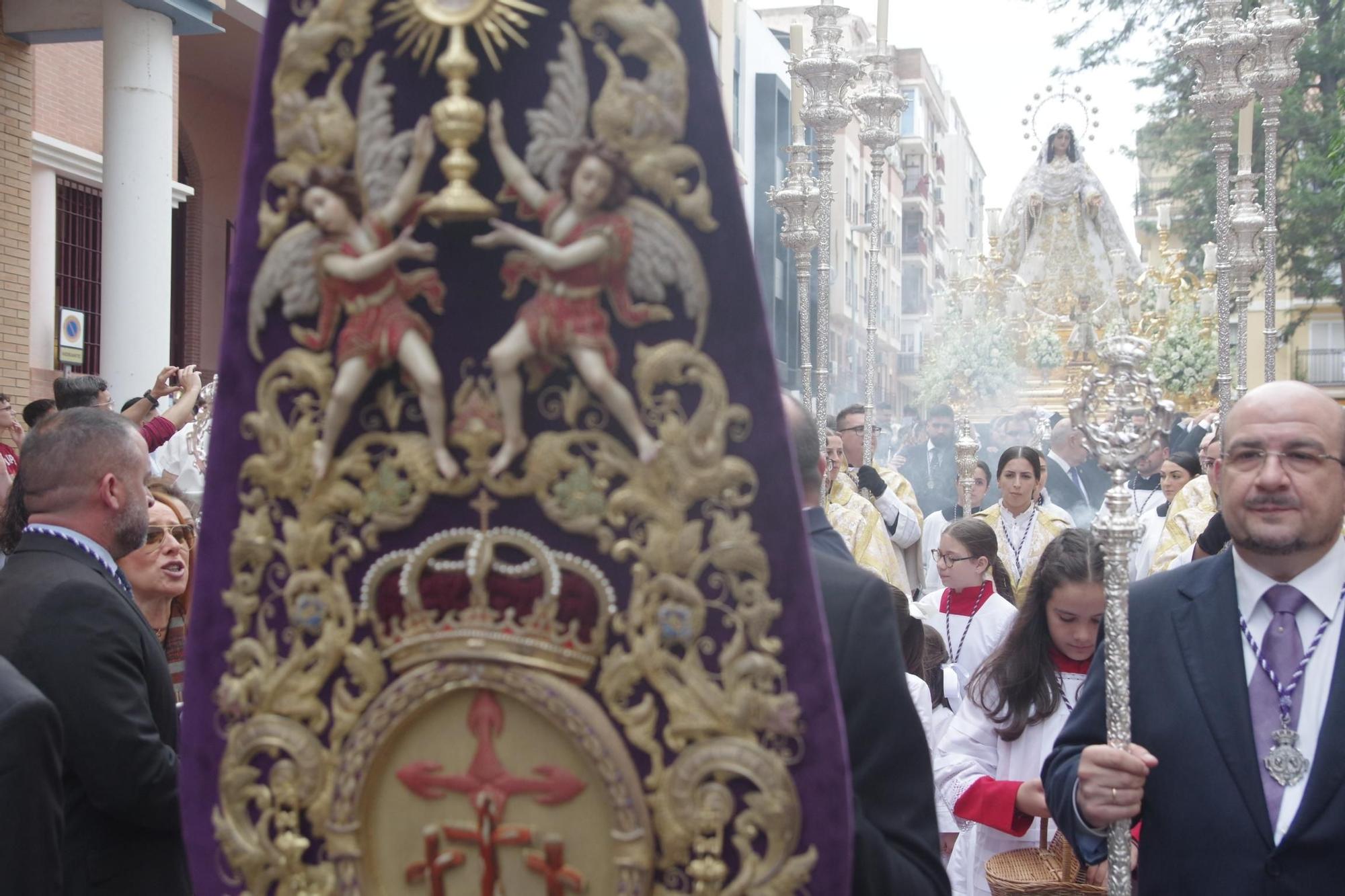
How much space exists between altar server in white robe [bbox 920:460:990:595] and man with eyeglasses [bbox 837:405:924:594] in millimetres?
72

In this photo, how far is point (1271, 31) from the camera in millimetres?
7352

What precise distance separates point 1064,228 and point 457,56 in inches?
911

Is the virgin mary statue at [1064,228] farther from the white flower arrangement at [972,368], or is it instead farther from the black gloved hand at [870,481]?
the black gloved hand at [870,481]

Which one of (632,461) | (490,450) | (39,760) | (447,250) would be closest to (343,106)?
(447,250)

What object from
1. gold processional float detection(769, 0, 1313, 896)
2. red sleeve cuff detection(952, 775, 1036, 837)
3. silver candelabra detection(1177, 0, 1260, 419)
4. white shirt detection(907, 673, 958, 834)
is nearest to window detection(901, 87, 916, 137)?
gold processional float detection(769, 0, 1313, 896)

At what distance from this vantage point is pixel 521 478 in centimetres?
170

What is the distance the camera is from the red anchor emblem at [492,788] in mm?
1717

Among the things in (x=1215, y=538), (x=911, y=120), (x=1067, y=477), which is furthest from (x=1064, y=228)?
(x=911, y=120)

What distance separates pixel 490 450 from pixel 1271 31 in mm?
6985

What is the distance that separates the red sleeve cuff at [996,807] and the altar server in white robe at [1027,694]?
0.12 meters

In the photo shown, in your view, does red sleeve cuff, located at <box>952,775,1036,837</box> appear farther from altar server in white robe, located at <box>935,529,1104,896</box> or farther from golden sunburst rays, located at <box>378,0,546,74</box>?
golden sunburst rays, located at <box>378,0,546,74</box>

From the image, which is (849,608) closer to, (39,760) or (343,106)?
(343,106)

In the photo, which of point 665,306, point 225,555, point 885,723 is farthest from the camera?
point 885,723

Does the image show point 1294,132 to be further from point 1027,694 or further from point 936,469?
point 1027,694
